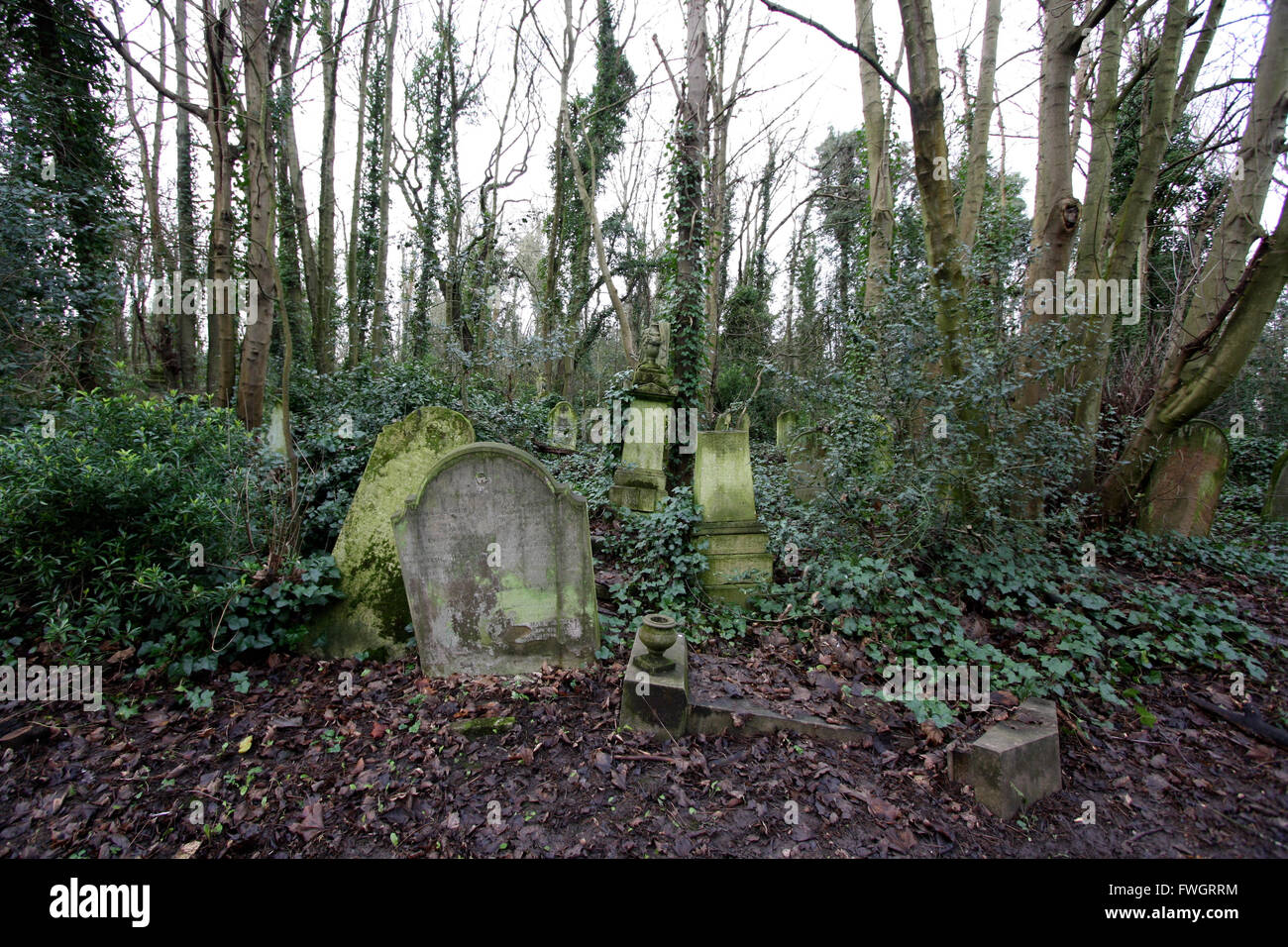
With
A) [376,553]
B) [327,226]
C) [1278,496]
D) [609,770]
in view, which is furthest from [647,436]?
[327,226]

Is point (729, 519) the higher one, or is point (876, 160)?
point (876, 160)

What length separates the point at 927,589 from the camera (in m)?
3.82

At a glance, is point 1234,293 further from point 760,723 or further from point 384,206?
point 384,206

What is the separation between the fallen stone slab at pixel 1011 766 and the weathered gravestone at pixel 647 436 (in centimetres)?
436

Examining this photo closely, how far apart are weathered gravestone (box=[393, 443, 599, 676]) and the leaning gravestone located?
399 mm

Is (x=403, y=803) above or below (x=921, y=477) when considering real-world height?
below

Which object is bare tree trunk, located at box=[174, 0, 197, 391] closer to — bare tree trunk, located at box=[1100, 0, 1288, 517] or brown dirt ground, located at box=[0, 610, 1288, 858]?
brown dirt ground, located at box=[0, 610, 1288, 858]

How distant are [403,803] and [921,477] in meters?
3.79

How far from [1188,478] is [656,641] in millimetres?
6347

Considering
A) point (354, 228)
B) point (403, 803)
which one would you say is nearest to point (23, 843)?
point (403, 803)

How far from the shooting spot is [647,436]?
6.77 metres

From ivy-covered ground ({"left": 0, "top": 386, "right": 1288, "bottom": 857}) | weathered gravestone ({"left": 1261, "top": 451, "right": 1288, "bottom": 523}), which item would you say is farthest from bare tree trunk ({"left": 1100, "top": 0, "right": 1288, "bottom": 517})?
weathered gravestone ({"left": 1261, "top": 451, "right": 1288, "bottom": 523})
